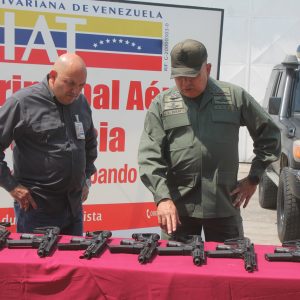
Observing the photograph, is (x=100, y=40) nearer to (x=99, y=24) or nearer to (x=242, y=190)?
(x=99, y=24)

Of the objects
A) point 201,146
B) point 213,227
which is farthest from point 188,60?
point 213,227

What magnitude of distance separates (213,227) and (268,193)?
456cm

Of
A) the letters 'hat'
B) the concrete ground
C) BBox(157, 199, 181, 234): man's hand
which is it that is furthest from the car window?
BBox(157, 199, 181, 234): man's hand

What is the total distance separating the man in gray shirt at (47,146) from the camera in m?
3.07

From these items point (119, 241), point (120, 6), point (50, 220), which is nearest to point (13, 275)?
point (119, 241)

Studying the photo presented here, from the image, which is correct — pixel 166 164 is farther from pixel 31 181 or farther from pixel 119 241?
pixel 31 181

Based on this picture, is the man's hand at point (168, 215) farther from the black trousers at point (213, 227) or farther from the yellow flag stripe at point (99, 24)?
the yellow flag stripe at point (99, 24)

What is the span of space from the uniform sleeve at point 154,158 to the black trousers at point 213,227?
0.31 meters

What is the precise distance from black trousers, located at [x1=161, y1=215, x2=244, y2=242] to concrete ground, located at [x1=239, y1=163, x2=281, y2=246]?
8.85 feet

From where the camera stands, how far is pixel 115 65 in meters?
4.32

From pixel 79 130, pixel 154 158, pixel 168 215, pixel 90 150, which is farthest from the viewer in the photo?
pixel 90 150

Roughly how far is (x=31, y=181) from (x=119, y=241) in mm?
794

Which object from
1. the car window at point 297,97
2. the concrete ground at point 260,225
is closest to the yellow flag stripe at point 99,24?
the car window at point 297,97

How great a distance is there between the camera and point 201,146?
2887mm
